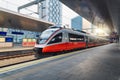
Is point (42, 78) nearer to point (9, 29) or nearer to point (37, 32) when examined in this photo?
point (9, 29)

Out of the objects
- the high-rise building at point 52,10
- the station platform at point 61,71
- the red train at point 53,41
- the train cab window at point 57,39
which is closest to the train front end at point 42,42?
the red train at point 53,41

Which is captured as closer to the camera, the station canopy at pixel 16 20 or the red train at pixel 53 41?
the red train at pixel 53 41

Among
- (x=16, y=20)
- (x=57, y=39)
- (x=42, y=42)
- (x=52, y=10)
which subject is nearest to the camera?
(x=42, y=42)

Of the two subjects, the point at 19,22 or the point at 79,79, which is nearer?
the point at 79,79

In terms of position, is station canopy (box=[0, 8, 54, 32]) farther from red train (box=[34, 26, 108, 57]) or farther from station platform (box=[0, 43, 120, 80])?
station platform (box=[0, 43, 120, 80])

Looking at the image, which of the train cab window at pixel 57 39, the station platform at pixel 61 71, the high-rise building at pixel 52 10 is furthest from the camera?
the high-rise building at pixel 52 10

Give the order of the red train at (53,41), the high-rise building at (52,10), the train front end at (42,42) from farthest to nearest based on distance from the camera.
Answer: the high-rise building at (52,10)
the red train at (53,41)
the train front end at (42,42)

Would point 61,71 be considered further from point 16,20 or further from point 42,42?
point 16,20

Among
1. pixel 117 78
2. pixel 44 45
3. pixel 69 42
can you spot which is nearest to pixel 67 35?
pixel 69 42

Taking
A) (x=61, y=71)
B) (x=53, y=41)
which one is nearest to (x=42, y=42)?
(x=53, y=41)

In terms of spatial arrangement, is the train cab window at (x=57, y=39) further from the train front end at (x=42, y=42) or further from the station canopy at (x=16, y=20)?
the station canopy at (x=16, y=20)

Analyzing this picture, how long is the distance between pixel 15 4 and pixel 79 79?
909 inches

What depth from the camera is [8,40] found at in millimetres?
18703

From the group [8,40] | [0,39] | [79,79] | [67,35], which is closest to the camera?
[79,79]
